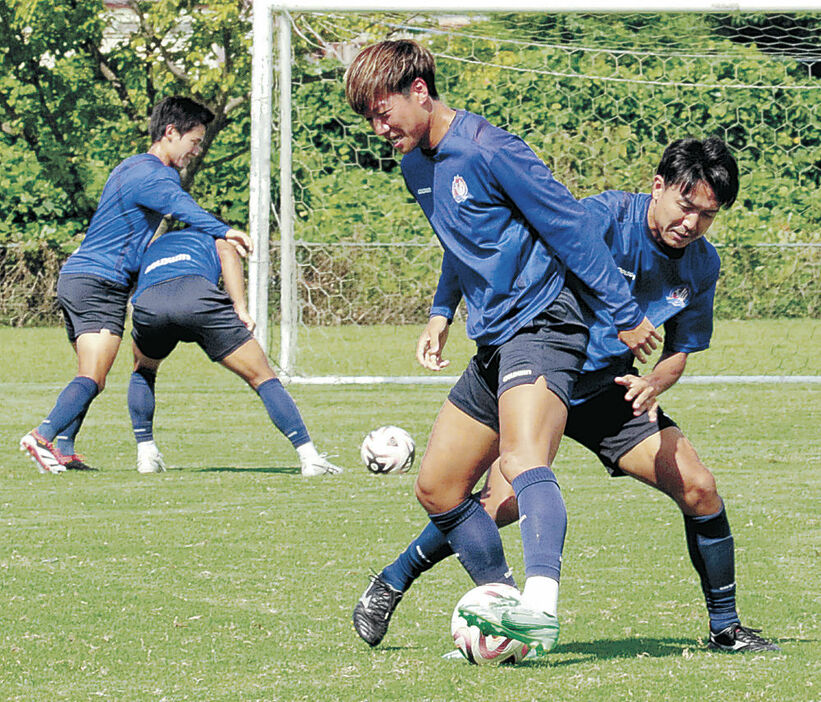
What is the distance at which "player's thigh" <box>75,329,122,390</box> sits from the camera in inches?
319

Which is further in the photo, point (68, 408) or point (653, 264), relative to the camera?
point (68, 408)

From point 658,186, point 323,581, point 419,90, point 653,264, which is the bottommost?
point 323,581

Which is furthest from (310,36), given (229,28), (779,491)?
(779,491)

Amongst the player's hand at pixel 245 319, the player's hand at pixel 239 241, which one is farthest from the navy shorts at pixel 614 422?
the player's hand at pixel 245 319

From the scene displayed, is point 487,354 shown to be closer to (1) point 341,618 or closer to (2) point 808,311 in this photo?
(1) point 341,618

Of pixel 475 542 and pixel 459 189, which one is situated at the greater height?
pixel 459 189

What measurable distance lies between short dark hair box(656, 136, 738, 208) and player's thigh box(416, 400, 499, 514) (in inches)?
36.4

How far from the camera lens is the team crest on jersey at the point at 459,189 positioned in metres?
4.10

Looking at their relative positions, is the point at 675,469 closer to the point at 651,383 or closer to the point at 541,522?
the point at 651,383

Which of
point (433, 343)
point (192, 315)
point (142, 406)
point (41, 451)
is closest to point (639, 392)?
point (433, 343)

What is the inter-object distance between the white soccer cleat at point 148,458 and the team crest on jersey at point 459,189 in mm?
4542

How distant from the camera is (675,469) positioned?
426 cm

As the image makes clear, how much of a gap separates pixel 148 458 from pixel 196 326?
0.96 m

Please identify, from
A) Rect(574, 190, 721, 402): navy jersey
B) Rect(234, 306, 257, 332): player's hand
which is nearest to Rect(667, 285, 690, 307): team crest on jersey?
Rect(574, 190, 721, 402): navy jersey
